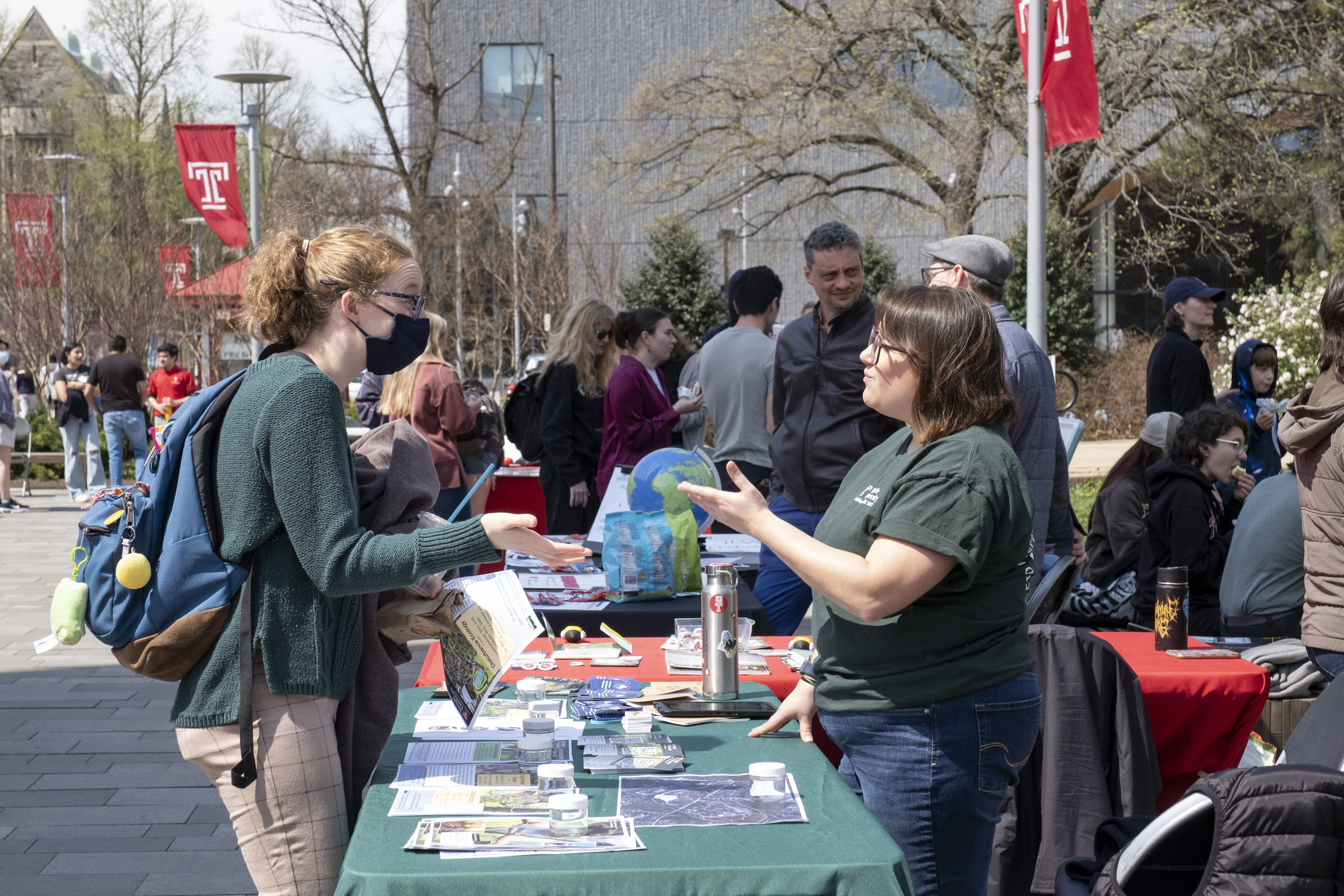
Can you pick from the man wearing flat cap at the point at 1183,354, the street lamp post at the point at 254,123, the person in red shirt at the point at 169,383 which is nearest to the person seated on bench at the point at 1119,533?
the man wearing flat cap at the point at 1183,354

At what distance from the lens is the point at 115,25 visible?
3884 centimetres

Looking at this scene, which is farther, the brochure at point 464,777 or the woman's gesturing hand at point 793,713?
the woman's gesturing hand at point 793,713

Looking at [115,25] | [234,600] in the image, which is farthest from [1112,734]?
[115,25]

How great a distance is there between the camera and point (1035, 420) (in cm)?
386

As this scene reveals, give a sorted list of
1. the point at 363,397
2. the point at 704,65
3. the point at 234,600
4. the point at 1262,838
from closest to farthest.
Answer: the point at 1262,838, the point at 234,600, the point at 363,397, the point at 704,65

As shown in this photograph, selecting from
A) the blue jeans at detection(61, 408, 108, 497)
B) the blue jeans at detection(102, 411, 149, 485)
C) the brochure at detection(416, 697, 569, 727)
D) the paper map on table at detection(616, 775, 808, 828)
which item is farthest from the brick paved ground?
the blue jeans at detection(61, 408, 108, 497)

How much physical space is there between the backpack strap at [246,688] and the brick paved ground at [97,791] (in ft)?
6.74

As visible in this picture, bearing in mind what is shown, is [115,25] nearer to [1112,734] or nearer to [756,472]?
[756,472]

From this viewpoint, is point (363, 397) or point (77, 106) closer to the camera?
point (363, 397)

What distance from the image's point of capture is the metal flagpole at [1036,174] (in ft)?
26.5

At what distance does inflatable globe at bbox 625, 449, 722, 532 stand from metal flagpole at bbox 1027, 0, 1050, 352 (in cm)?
407

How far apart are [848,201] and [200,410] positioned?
32.2 metres

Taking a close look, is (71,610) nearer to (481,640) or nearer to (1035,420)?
(481,640)

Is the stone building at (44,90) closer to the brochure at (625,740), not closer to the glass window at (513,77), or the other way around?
the glass window at (513,77)
